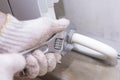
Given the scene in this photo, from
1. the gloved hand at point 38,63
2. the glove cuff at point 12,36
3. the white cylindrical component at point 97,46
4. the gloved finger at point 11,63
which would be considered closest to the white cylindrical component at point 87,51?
the white cylindrical component at point 97,46

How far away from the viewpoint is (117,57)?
2.96 ft

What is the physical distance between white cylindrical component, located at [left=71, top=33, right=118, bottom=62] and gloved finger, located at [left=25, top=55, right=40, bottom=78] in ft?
0.96

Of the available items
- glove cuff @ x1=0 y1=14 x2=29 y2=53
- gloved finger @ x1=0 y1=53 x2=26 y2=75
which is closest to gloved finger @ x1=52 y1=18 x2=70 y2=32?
glove cuff @ x1=0 y1=14 x2=29 y2=53

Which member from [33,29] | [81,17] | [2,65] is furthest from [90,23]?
[2,65]

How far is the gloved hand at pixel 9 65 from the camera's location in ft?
1.31

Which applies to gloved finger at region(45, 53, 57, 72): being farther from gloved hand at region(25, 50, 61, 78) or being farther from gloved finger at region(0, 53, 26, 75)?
gloved finger at region(0, 53, 26, 75)

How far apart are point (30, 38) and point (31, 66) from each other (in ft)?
0.26

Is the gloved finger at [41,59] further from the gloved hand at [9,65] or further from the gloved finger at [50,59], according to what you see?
the gloved hand at [9,65]

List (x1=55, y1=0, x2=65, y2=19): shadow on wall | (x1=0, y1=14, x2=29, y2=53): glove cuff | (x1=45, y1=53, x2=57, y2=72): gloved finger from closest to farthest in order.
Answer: (x1=0, y1=14, x2=29, y2=53): glove cuff
(x1=45, y1=53, x2=57, y2=72): gloved finger
(x1=55, y1=0, x2=65, y2=19): shadow on wall

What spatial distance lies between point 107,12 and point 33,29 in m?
0.42

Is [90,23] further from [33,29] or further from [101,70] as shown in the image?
[33,29]

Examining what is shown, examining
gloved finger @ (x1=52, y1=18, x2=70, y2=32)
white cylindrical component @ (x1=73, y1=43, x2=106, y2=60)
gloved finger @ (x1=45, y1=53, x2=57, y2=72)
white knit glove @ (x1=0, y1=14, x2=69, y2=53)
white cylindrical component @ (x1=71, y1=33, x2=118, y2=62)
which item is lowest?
white cylindrical component @ (x1=73, y1=43, x2=106, y2=60)

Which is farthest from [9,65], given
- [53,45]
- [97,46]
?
[97,46]

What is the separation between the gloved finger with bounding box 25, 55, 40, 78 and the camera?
0.58 m
